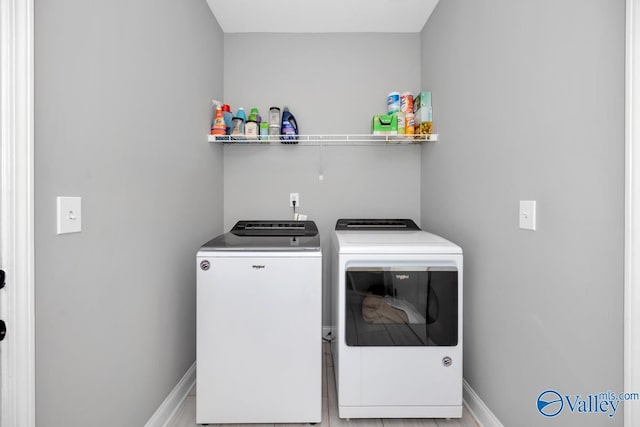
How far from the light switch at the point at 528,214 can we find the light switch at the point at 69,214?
1.60 meters

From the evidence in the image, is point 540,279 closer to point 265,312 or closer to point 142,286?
point 265,312

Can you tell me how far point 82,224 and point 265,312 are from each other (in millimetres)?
842

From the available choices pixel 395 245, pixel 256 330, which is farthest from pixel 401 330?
pixel 256 330

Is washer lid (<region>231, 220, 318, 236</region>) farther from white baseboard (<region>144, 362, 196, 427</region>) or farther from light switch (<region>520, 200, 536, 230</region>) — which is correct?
light switch (<region>520, 200, 536, 230</region>)

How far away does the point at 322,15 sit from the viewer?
7.23 feet

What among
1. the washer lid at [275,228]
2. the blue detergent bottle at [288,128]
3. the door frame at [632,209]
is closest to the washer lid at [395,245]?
the washer lid at [275,228]

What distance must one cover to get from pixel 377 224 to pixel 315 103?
104 cm

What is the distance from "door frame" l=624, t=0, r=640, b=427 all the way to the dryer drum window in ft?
2.42

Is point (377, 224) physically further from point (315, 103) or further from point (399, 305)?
point (315, 103)

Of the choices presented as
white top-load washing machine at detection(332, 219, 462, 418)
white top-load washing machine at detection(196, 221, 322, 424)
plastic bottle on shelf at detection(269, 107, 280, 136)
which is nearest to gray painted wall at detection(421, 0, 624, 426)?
white top-load washing machine at detection(332, 219, 462, 418)

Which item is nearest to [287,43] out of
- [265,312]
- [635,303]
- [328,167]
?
[328,167]

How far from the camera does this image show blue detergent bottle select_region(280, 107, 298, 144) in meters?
2.23

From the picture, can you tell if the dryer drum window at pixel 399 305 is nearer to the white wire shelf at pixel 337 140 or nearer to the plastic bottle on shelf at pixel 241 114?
the white wire shelf at pixel 337 140

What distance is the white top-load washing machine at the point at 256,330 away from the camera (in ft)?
5.02
